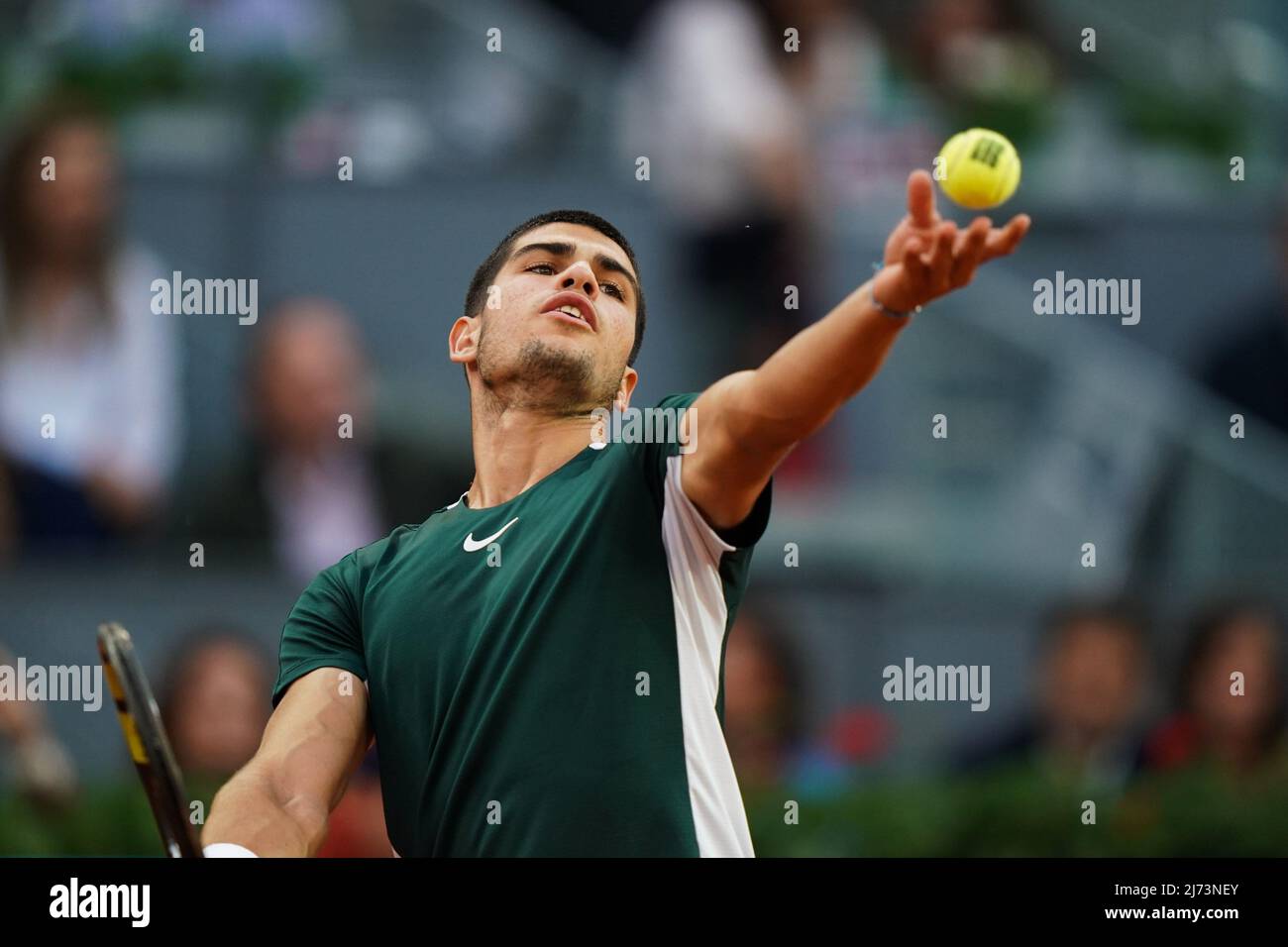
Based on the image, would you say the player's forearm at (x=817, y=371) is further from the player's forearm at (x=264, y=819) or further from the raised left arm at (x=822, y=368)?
the player's forearm at (x=264, y=819)

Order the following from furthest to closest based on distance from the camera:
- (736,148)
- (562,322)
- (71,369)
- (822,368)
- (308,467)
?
(736,148) → (71,369) → (308,467) → (562,322) → (822,368)

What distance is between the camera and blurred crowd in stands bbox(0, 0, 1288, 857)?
6.66m

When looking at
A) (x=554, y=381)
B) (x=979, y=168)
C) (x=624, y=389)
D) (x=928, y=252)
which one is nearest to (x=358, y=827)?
(x=624, y=389)

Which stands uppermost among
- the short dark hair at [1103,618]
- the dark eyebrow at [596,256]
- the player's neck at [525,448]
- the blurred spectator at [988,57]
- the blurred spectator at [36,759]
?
the blurred spectator at [988,57]

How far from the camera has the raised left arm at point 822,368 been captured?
323 centimetres

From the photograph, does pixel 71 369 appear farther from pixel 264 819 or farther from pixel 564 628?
pixel 564 628

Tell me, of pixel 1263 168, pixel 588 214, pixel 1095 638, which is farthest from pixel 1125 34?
pixel 588 214

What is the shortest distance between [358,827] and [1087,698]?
3033mm

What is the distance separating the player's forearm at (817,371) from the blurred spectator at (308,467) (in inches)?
171

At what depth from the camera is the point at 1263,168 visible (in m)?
9.67

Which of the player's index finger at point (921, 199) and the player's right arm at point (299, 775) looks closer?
the player's index finger at point (921, 199)

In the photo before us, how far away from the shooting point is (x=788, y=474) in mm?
8500

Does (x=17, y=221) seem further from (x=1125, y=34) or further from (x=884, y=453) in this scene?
(x=1125, y=34)

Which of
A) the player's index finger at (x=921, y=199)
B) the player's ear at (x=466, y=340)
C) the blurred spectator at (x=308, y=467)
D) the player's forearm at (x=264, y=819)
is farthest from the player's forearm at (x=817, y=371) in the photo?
the blurred spectator at (x=308, y=467)
